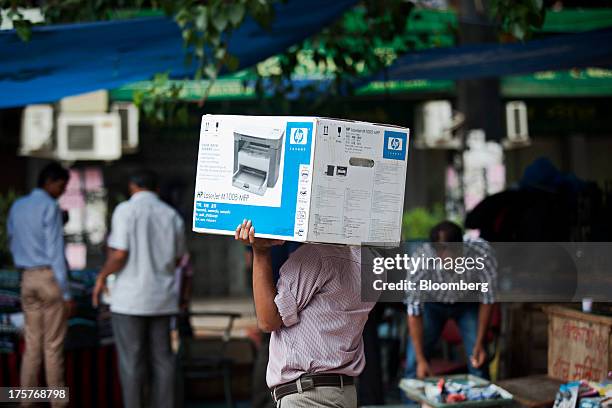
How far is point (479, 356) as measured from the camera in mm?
5305

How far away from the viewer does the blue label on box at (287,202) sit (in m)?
2.78

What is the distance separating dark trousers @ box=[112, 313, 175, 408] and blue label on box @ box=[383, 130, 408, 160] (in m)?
3.35

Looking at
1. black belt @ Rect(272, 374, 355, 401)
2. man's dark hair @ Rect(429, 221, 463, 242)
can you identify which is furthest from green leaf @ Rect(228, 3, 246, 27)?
black belt @ Rect(272, 374, 355, 401)

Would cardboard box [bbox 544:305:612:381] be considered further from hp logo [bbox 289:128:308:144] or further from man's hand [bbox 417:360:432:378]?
hp logo [bbox 289:128:308:144]

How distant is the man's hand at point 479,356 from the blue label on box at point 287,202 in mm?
2861

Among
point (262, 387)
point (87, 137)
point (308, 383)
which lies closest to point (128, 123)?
point (87, 137)

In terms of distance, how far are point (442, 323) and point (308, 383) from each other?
9.07ft

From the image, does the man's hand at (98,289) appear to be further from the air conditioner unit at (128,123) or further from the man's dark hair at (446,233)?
the air conditioner unit at (128,123)

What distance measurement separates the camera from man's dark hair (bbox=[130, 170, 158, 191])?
236 inches

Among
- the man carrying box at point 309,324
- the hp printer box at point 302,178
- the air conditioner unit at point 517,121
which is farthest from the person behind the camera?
the air conditioner unit at point 517,121

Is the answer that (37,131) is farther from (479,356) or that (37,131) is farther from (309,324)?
(309,324)

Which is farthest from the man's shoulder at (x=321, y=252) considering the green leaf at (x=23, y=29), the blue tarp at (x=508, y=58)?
the blue tarp at (x=508, y=58)

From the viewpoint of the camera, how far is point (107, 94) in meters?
9.41

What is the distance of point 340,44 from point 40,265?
2927 mm
